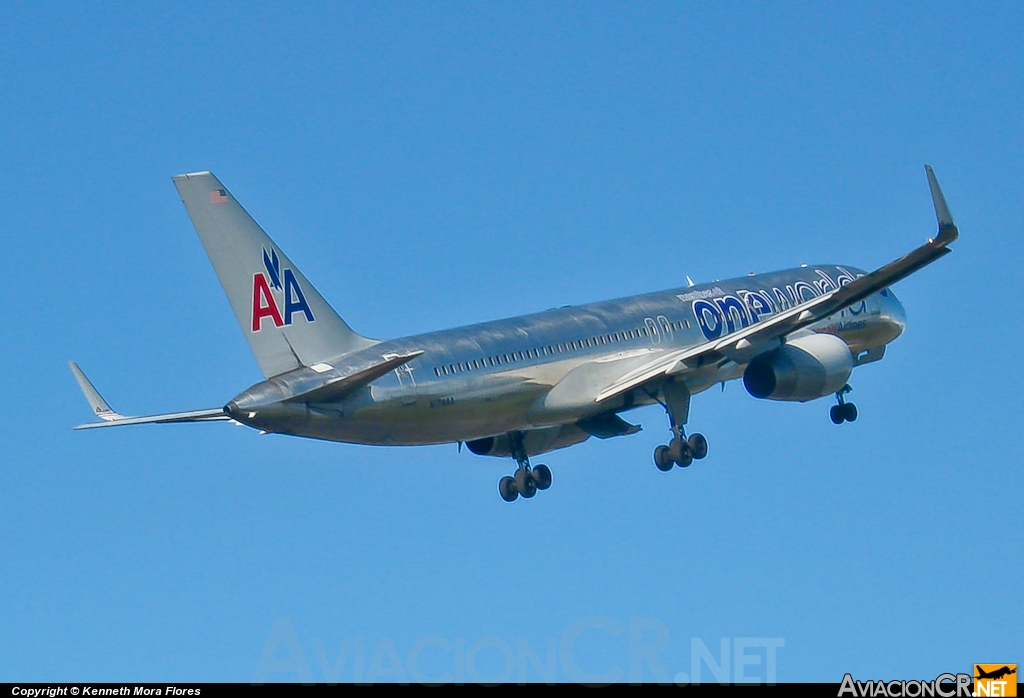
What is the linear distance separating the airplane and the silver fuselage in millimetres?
49

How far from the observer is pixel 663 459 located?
5506 centimetres

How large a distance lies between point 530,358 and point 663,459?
5.70m

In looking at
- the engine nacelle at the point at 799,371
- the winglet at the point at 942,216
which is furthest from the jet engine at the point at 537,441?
the winglet at the point at 942,216

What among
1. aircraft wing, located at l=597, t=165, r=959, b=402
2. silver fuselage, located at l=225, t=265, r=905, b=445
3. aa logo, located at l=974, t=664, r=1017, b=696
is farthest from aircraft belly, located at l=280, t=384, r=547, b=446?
aa logo, located at l=974, t=664, r=1017, b=696

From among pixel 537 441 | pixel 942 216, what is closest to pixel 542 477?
pixel 537 441

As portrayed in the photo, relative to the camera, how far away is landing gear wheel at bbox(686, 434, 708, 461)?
5484 centimetres

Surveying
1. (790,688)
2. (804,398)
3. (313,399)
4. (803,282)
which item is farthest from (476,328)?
(790,688)

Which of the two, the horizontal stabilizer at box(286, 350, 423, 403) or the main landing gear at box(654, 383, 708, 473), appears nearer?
the horizontal stabilizer at box(286, 350, 423, 403)

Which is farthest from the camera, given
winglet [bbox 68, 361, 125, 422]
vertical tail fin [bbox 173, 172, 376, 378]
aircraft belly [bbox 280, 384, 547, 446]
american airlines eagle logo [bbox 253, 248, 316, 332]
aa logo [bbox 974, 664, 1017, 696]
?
winglet [bbox 68, 361, 125, 422]

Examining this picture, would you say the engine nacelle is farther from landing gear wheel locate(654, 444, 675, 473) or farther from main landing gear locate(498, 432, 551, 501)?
main landing gear locate(498, 432, 551, 501)

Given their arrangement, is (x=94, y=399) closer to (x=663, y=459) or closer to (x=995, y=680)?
(x=663, y=459)

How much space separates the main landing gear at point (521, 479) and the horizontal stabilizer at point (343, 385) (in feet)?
35.6

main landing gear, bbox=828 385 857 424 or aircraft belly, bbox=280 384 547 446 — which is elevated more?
main landing gear, bbox=828 385 857 424

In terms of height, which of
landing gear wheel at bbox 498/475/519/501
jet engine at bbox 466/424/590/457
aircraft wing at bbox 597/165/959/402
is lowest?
landing gear wheel at bbox 498/475/519/501
